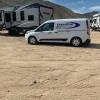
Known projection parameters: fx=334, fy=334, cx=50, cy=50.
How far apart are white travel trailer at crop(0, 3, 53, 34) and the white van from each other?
9362 mm

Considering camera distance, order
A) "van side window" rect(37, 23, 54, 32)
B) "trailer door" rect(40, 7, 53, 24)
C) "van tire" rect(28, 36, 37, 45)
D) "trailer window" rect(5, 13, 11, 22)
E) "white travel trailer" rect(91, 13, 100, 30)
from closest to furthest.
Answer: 1. "van side window" rect(37, 23, 54, 32)
2. "van tire" rect(28, 36, 37, 45)
3. "trailer door" rect(40, 7, 53, 24)
4. "trailer window" rect(5, 13, 11, 22)
5. "white travel trailer" rect(91, 13, 100, 30)

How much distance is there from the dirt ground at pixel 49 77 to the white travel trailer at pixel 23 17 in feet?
49.2

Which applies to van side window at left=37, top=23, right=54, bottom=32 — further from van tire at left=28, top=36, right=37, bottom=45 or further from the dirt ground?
the dirt ground

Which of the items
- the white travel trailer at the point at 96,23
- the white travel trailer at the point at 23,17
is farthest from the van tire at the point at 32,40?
the white travel trailer at the point at 96,23

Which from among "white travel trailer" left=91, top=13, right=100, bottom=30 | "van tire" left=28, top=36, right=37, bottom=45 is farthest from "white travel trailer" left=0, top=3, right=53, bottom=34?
"white travel trailer" left=91, top=13, right=100, bottom=30

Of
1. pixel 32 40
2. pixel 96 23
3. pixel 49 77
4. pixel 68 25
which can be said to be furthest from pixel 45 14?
pixel 49 77

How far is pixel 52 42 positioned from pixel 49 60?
684 cm

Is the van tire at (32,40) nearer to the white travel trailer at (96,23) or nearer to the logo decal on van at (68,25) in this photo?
the logo decal on van at (68,25)

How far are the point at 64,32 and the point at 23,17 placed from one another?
Result: 10.8 meters

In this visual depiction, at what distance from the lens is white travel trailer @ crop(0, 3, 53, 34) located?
3092cm

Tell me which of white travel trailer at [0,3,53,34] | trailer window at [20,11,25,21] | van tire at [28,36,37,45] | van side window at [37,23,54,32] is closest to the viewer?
van side window at [37,23,54,32]

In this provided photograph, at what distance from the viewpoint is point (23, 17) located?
31.0 m

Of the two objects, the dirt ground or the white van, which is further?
the white van

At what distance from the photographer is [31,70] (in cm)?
1195
